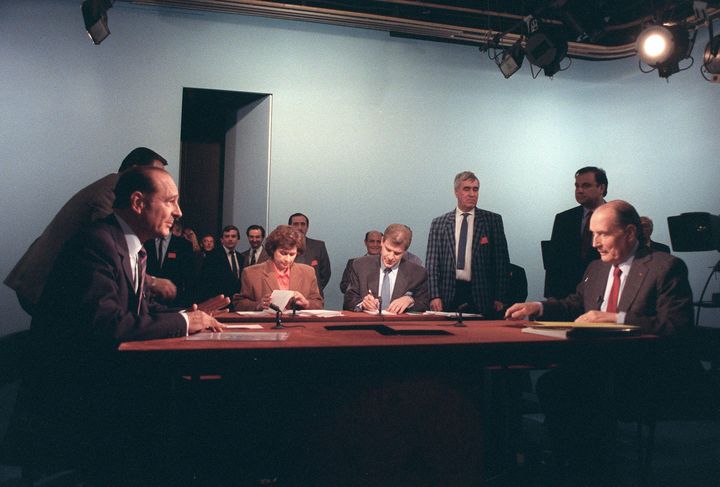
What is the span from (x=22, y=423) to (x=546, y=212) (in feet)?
22.8

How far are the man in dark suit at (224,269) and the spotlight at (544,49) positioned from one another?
3.83 metres

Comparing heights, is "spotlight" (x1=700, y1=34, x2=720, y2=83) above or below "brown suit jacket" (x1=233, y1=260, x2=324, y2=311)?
above

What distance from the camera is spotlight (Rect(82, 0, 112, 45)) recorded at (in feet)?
17.1

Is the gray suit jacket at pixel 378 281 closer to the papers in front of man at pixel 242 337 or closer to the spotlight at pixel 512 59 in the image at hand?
the papers in front of man at pixel 242 337

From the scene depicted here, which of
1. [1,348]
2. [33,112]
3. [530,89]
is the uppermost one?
[530,89]

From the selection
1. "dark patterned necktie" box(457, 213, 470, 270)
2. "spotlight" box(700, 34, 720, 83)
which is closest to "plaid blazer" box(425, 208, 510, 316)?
"dark patterned necktie" box(457, 213, 470, 270)

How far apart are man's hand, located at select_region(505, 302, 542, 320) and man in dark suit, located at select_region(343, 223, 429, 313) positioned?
1178 mm

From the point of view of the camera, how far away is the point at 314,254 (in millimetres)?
6602

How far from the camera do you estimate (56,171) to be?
640cm

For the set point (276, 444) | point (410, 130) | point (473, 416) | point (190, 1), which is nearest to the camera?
point (276, 444)

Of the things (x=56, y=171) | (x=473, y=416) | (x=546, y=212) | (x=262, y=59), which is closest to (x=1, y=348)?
(x=473, y=416)

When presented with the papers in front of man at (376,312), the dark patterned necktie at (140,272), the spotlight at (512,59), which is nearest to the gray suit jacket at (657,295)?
the papers in front of man at (376,312)

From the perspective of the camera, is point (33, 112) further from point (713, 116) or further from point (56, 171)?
point (713, 116)

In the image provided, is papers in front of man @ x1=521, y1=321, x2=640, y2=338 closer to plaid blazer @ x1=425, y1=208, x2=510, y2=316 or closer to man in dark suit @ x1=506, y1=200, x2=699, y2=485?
man in dark suit @ x1=506, y1=200, x2=699, y2=485
